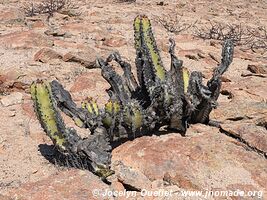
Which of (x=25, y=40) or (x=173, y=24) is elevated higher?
(x=25, y=40)

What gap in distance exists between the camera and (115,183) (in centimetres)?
324

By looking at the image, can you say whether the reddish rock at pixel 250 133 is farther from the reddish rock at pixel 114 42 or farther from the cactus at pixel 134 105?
the reddish rock at pixel 114 42

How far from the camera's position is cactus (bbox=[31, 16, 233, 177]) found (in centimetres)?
328

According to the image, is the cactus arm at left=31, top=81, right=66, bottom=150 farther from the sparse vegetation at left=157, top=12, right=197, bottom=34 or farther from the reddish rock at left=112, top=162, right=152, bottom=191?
the sparse vegetation at left=157, top=12, right=197, bottom=34

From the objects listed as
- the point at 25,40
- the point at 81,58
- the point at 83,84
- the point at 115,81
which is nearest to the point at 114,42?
the point at 81,58

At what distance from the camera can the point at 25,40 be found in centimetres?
620

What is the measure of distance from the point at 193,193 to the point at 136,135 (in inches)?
34.5

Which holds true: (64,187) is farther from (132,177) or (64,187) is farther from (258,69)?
(258,69)

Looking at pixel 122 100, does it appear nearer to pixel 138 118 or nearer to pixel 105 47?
pixel 138 118

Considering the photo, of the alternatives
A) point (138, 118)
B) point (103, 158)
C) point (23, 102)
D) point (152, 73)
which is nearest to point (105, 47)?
point (23, 102)

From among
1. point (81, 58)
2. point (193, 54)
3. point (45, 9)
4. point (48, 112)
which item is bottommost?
point (193, 54)

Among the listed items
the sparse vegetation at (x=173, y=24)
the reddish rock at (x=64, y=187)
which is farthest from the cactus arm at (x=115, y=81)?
the sparse vegetation at (x=173, y=24)

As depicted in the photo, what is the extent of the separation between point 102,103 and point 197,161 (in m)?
1.63

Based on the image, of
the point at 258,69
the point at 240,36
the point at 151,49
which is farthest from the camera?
the point at 240,36
